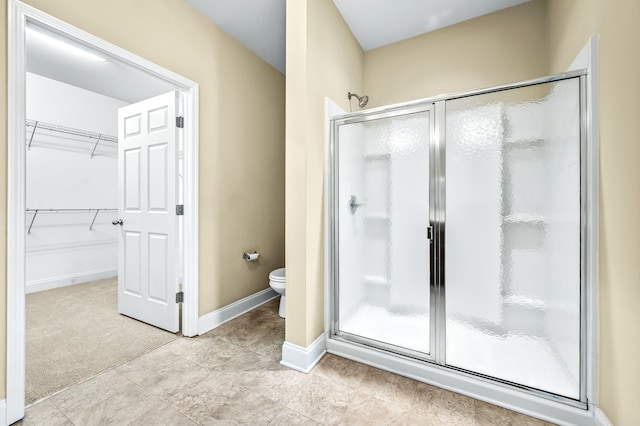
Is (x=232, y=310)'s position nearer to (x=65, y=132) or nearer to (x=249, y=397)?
(x=249, y=397)

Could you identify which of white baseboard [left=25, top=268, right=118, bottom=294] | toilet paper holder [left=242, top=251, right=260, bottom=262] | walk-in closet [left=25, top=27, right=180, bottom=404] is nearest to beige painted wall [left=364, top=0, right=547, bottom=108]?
toilet paper holder [left=242, top=251, right=260, bottom=262]

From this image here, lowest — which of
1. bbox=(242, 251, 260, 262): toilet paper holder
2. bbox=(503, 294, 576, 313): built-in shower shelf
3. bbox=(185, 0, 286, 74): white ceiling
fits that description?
Result: bbox=(503, 294, 576, 313): built-in shower shelf

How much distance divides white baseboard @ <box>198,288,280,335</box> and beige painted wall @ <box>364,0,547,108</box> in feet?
7.49

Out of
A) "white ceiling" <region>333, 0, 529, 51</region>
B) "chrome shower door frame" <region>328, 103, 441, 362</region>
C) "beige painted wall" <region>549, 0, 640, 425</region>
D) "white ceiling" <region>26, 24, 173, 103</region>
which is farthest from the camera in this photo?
"white ceiling" <region>26, 24, 173, 103</region>

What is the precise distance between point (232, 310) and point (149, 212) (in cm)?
113

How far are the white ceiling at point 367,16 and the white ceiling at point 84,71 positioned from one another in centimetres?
85

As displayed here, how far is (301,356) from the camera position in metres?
1.74

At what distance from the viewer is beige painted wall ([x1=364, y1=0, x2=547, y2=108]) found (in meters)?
2.14

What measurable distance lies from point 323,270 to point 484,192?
1.13 meters

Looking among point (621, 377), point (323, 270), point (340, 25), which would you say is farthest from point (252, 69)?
point (621, 377)

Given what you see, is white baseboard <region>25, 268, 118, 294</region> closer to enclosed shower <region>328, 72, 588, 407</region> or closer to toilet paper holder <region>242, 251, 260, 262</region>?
toilet paper holder <region>242, 251, 260, 262</region>

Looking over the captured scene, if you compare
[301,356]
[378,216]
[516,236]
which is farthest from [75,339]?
[516,236]

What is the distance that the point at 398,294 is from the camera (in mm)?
1806

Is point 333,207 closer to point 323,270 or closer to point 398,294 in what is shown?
point 323,270
